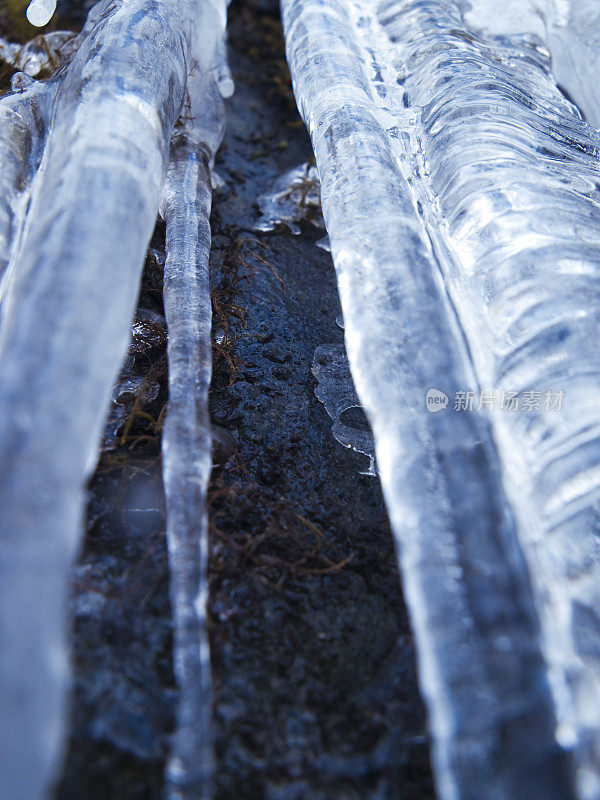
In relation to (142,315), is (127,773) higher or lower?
lower

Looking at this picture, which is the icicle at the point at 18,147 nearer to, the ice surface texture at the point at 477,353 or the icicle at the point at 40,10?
the icicle at the point at 40,10

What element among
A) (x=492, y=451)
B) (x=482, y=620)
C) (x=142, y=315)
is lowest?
(x=482, y=620)

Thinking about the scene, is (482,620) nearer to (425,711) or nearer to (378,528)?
(425,711)

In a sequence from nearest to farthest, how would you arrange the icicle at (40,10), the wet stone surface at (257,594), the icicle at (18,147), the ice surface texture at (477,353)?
1. the ice surface texture at (477,353)
2. the wet stone surface at (257,594)
3. the icicle at (18,147)
4. the icicle at (40,10)

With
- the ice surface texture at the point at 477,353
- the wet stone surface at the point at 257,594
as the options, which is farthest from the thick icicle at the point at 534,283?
the wet stone surface at the point at 257,594

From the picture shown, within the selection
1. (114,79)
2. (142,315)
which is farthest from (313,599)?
(114,79)

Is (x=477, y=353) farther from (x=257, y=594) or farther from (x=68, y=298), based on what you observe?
(x=68, y=298)

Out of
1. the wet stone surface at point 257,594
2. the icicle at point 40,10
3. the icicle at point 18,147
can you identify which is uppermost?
the icicle at point 40,10

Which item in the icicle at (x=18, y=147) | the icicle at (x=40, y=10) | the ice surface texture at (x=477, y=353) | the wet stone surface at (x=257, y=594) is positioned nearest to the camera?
the ice surface texture at (x=477, y=353)
